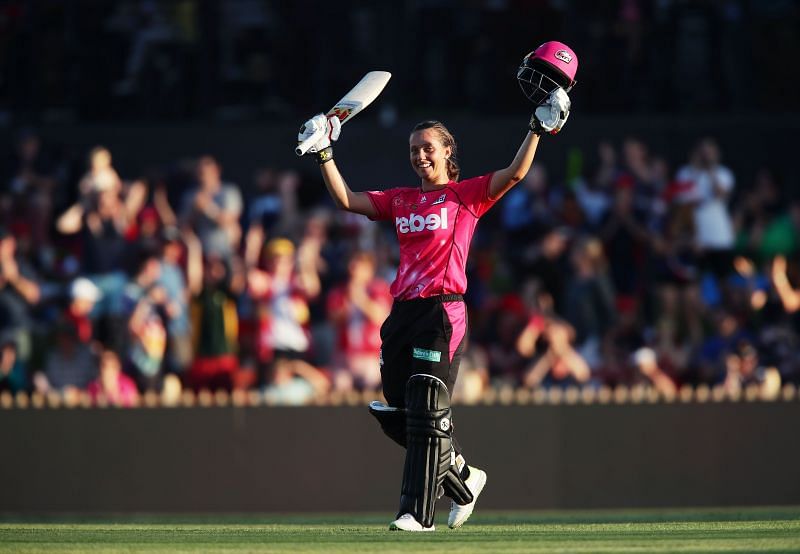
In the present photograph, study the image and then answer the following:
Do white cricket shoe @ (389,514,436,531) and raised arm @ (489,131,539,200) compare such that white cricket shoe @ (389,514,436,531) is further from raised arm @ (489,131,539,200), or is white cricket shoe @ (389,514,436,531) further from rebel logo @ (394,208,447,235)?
raised arm @ (489,131,539,200)

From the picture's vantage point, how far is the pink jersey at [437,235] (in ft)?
24.8

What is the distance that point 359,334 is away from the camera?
1333 cm

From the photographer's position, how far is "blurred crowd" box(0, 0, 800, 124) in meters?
16.7

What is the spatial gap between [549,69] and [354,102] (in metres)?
1.02

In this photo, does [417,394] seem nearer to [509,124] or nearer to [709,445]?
[709,445]

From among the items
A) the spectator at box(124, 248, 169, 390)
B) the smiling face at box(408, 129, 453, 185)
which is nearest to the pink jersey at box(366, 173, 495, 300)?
the smiling face at box(408, 129, 453, 185)

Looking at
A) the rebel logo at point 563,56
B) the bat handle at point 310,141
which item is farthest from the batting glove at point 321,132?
the rebel logo at point 563,56

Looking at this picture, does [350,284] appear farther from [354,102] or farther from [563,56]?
[563,56]

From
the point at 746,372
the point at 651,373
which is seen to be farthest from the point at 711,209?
the point at 651,373

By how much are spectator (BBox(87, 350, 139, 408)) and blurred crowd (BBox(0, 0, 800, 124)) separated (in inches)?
188

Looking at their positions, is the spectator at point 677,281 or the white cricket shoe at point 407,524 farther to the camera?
the spectator at point 677,281

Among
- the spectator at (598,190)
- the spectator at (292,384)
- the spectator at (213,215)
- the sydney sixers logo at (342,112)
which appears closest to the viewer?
the sydney sixers logo at (342,112)

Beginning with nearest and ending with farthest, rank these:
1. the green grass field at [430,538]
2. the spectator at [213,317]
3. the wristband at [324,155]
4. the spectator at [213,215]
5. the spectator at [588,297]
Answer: the green grass field at [430,538]
the wristband at [324,155]
the spectator at [213,317]
the spectator at [588,297]
the spectator at [213,215]

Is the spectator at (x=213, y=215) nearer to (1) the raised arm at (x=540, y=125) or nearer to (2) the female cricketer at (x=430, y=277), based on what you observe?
(2) the female cricketer at (x=430, y=277)
